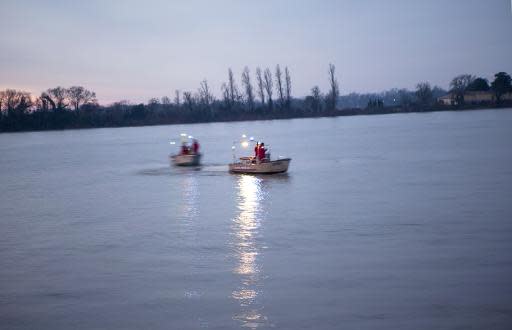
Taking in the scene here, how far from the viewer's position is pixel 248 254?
1352 centimetres

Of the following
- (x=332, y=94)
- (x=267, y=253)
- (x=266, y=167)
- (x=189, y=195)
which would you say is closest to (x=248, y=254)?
(x=267, y=253)

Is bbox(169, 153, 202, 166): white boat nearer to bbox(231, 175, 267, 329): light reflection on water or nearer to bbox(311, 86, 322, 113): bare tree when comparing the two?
bbox(231, 175, 267, 329): light reflection on water

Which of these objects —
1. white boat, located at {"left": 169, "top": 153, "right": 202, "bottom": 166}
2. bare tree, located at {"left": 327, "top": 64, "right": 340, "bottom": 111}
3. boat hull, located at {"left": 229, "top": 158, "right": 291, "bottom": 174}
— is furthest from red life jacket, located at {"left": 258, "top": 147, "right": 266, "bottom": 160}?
bare tree, located at {"left": 327, "top": 64, "right": 340, "bottom": 111}

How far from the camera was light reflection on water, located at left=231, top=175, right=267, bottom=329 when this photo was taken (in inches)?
379

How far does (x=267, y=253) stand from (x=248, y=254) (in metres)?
0.42

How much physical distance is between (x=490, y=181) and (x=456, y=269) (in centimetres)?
1277

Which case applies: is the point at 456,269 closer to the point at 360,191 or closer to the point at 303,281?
the point at 303,281

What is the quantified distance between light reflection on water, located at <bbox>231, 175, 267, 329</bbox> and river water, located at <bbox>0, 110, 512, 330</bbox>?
0.12ft

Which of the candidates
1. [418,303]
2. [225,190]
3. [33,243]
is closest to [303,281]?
[418,303]

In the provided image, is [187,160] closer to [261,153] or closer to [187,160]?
[187,160]

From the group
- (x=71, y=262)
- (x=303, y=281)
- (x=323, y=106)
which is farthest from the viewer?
(x=323, y=106)

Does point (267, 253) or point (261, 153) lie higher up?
point (261, 153)

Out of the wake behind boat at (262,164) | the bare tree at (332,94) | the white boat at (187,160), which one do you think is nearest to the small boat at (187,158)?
the white boat at (187,160)

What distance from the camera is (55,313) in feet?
33.3
